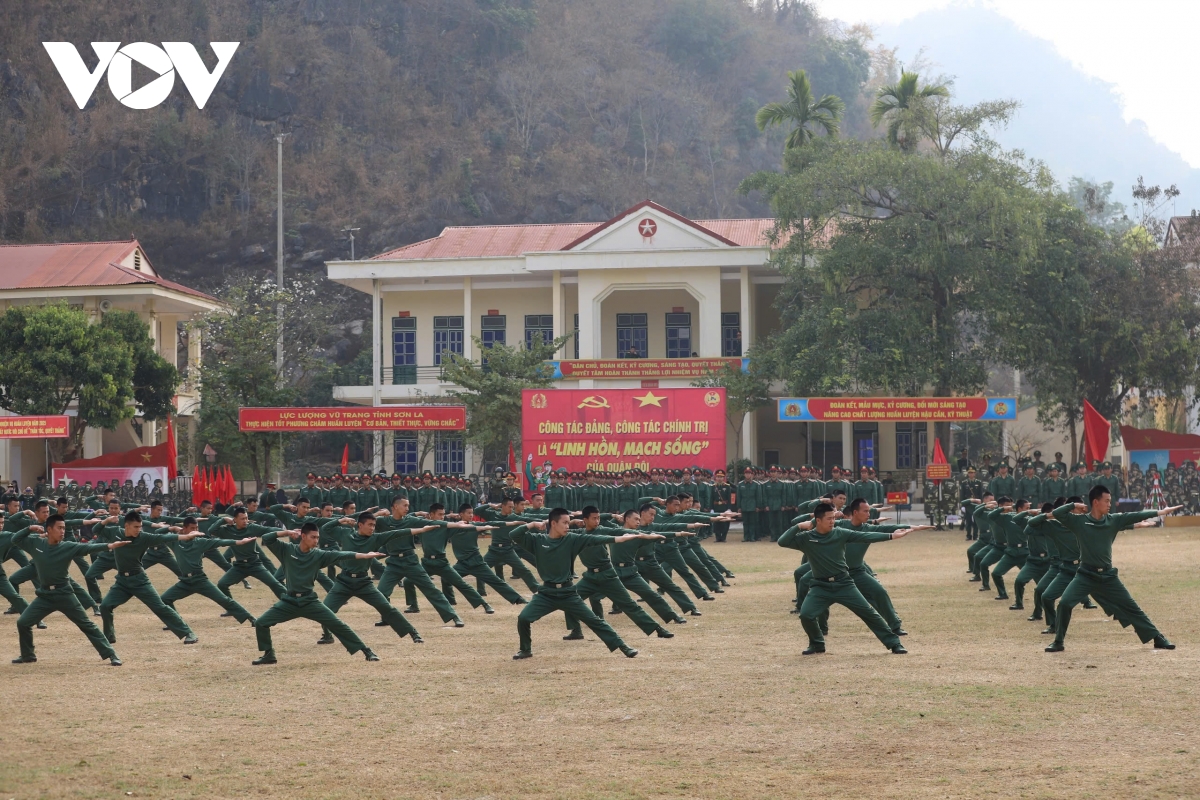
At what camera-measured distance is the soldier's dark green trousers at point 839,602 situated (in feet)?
42.6

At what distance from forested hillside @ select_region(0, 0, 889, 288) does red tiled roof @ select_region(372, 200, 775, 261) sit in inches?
841

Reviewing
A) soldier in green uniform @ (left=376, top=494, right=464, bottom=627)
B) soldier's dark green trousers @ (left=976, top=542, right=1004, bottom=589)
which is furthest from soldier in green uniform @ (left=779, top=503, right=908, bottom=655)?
soldier's dark green trousers @ (left=976, top=542, right=1004, bottom=589)

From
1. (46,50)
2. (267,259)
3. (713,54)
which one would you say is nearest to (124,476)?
(267,259)

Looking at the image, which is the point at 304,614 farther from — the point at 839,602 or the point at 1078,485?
the point at 1078,485

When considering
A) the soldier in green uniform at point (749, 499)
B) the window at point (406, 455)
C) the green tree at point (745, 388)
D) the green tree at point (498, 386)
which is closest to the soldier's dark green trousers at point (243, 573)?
the soldier in green uniform at point (749, 499)

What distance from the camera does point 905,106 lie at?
129 feet

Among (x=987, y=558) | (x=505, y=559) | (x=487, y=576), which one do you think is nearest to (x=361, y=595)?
(x=487, y=576)

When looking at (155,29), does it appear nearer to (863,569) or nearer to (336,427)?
(336,427)

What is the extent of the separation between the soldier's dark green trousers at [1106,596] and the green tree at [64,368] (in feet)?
97.6

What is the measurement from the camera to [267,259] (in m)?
66.3

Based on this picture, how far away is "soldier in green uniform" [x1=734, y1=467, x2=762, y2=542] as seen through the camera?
29375mm

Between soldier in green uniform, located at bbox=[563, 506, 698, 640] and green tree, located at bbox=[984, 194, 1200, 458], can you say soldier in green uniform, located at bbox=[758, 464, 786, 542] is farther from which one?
soldier in green uniform, located at bbox=[563, 506, 698, 640]

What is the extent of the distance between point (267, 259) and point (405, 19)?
2080 cm

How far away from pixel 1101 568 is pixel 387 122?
223 ft
